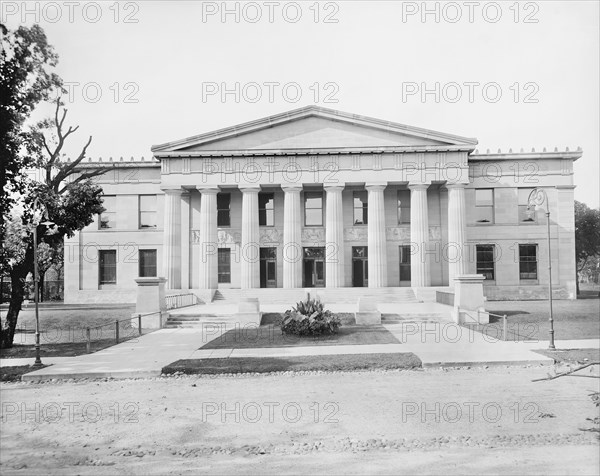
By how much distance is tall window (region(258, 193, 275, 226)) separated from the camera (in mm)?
41219

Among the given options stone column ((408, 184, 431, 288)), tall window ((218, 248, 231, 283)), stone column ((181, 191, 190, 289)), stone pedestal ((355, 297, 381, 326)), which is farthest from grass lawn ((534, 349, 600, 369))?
stone column ((181, 191, 190, 289))

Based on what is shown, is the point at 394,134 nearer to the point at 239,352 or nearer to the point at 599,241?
the point at 239,352

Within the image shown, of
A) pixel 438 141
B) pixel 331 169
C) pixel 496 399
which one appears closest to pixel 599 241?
pixel 438 141

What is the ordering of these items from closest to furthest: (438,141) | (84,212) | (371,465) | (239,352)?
(371,465) < (239,352) < (84,212) < (438,141)

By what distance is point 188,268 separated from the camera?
40344 millimetres

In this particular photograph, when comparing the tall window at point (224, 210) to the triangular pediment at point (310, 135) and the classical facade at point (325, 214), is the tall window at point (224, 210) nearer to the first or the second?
the classical facade at point (325, 214)

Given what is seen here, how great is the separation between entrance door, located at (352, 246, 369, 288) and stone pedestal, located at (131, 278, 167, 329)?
19678 mm

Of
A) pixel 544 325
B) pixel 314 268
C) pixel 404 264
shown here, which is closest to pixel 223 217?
pixel 314 268

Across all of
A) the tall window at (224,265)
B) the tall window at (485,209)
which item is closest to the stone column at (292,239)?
the tall window at (224,265)

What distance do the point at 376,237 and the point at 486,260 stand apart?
1070cm

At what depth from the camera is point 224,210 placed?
41.5m

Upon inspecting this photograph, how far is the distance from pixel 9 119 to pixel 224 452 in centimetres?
701

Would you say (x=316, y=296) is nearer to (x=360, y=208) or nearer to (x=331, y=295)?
(x=331, y=295)

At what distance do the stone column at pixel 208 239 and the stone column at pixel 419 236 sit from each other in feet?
49.7
